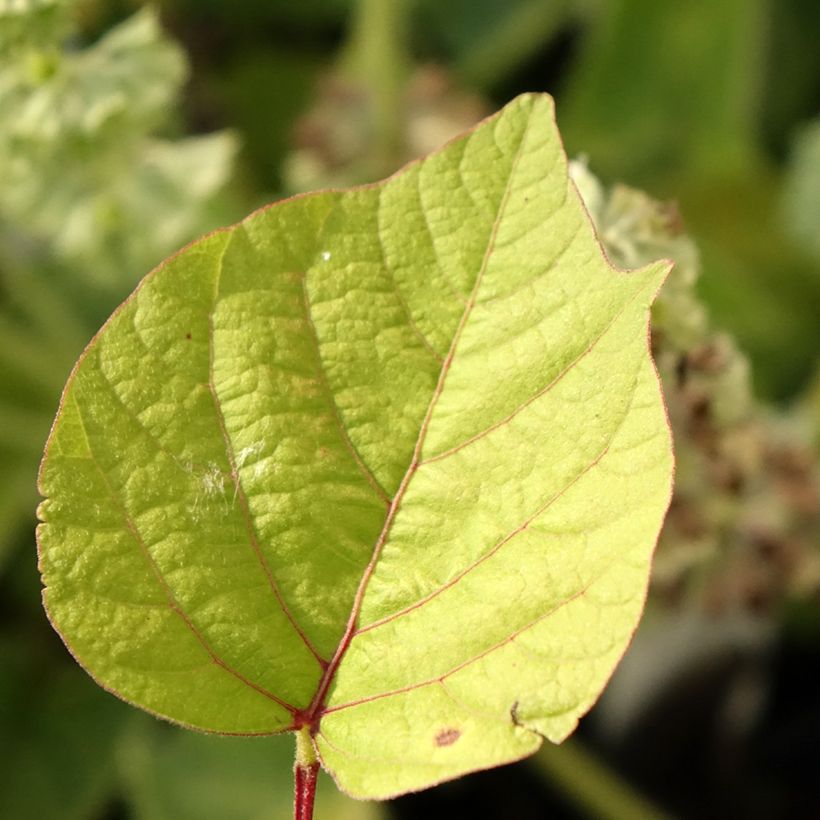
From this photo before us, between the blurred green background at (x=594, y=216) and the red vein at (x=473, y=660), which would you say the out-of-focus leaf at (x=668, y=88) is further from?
the red vein at (x=473, y=660)

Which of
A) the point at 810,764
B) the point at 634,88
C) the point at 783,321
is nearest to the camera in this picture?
the point at 810,764

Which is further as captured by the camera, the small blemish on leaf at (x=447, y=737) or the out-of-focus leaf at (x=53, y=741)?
the out-of-focus leaf at (x=53, y=741)

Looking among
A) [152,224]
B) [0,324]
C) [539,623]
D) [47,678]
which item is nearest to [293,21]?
[0,324]

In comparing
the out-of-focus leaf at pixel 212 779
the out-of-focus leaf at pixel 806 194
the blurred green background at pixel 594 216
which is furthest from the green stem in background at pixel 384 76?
the out-of-focus leaf at pixel 212 779

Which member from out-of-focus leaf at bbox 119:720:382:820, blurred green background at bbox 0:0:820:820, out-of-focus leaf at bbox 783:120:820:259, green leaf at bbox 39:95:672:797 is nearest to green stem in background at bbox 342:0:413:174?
blurred green background at bbox 0:0:820:820

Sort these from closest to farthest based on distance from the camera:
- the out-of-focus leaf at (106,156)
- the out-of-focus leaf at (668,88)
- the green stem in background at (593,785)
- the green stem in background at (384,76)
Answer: the out-of-focus leaf at (106,156) < the green stem in background at (593,785) < the green stem in background at (384,76) < the out-of-focus leaf at (668,88)

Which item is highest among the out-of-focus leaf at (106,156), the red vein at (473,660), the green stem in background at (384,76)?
the green stem in background at (384,76)

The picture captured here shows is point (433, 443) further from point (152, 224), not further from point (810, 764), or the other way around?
point (810, 764)
